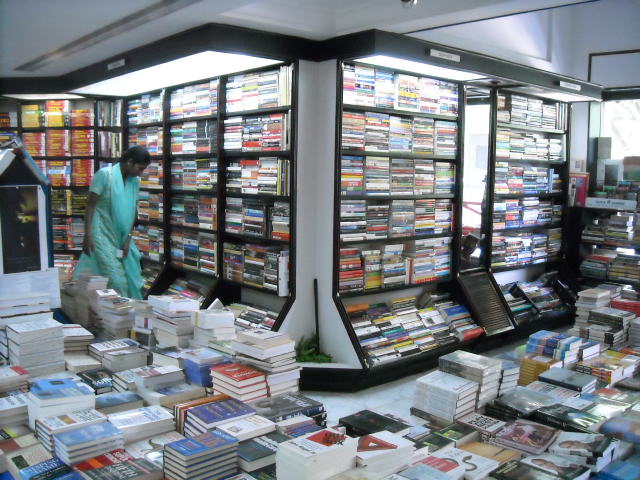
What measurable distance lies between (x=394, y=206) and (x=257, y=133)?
1.36 m

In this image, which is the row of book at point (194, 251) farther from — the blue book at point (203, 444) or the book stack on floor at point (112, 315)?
the blue book at point (203, 444)

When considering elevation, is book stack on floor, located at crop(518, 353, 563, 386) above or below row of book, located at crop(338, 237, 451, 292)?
below

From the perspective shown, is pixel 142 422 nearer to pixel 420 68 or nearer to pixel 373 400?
pixel 373 400

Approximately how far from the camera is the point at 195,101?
5531 millimetres

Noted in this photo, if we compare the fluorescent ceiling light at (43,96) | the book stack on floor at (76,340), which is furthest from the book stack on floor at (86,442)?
the fluorescent ceiling light at (43,96)

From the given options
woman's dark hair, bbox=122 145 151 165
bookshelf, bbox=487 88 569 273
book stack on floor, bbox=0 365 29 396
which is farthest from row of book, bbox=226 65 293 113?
book stack on floor, bbox=0 365 29 396

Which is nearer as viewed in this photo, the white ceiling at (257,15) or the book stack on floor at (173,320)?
the book stack on floor at (173,320)

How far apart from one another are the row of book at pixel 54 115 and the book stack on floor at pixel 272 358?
18.9ft

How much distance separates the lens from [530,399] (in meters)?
2.71

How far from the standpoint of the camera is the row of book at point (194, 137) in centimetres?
536

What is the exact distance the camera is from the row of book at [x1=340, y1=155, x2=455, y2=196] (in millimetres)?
4672

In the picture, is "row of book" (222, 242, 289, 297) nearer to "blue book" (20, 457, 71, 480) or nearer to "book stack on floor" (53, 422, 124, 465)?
"book stack on floor" (53, 422, 124, 465)

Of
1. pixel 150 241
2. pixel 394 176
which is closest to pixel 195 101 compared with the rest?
pixel 150 241

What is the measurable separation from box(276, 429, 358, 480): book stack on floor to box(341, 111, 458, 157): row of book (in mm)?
3081
